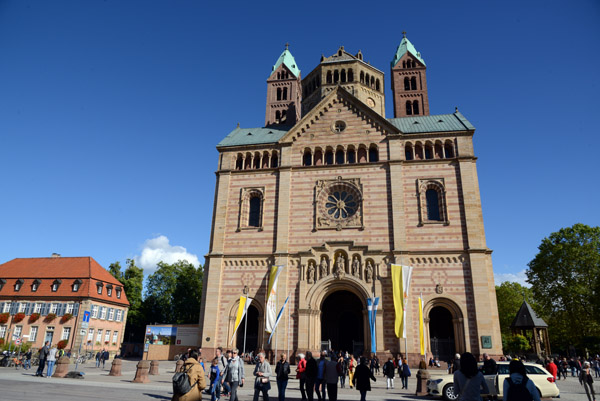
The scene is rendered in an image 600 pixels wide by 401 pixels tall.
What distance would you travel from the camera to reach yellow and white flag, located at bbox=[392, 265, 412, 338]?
2742 centimetres

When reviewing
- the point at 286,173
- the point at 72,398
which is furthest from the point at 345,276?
the point at 72,398

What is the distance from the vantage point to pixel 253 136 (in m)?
39.0

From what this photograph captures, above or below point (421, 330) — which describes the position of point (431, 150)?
above

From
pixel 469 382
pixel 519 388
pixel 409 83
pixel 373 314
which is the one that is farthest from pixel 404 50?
pixel 519 388

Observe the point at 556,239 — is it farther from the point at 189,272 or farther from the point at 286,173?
the point at 189,272

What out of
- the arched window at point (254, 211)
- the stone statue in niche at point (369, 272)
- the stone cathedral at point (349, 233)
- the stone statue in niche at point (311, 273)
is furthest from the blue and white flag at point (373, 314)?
the arched window at point (254, 211)

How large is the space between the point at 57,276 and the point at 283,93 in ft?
117

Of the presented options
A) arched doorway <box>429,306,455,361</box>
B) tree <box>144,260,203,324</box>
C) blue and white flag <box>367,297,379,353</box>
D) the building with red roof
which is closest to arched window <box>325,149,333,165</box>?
blue and white flag <box>367,297,379,353</box>

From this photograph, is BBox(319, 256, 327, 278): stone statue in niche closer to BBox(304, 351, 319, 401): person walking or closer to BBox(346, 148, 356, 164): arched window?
BBox(346, 148, 356, 164): arched window

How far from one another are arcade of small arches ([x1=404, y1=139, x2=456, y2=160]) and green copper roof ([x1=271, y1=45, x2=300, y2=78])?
2117cm

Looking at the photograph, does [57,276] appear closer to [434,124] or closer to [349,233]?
[349,233]

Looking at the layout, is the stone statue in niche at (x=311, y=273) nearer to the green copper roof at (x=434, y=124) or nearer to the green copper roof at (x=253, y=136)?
the green copper roof at (x=253, y=136)

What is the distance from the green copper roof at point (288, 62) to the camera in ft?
162

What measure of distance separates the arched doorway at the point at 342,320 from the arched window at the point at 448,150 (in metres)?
14.8
